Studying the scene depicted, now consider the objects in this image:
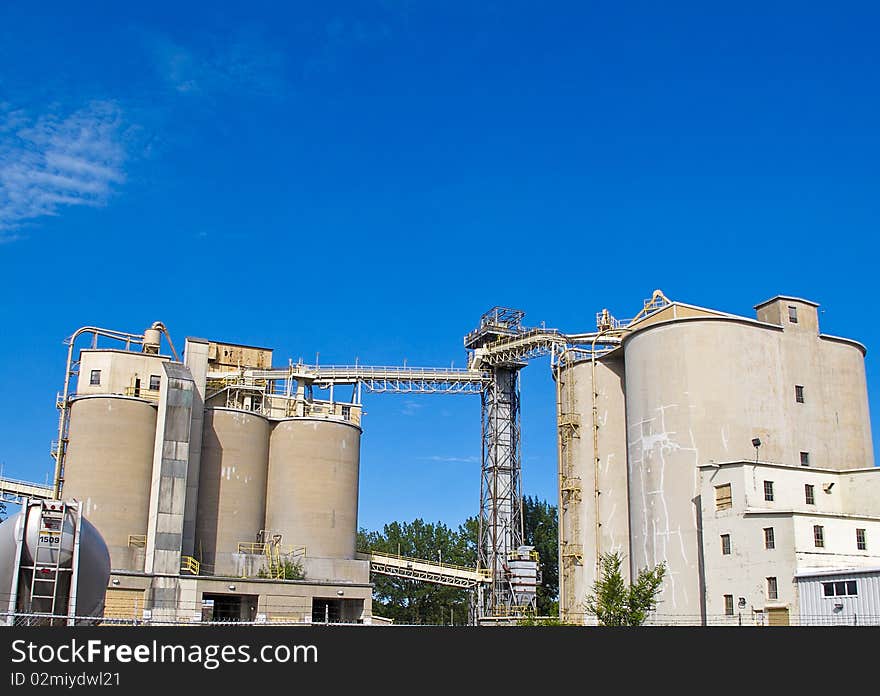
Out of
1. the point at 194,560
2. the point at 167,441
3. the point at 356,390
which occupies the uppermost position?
the point at 356,390

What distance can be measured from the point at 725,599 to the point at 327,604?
25375 mm

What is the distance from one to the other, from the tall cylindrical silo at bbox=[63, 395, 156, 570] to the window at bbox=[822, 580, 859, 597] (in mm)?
37304

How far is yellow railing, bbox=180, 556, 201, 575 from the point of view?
55200 mm

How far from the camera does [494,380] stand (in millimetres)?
76375

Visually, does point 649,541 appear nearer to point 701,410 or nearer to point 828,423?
point 701,410

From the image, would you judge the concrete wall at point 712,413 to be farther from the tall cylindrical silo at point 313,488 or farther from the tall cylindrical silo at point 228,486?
the tall cylindrical silo at point 228,486

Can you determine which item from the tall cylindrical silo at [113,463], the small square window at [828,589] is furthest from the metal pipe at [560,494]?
the tall cylindrical silo at [113,463]

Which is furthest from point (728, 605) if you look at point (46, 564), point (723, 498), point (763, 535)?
point (46, 564)

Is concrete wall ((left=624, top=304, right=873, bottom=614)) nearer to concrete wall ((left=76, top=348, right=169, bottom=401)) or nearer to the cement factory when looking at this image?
the cement factory

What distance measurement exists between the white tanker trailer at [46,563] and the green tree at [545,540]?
61.3 meters

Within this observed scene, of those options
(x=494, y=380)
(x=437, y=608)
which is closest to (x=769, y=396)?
(x=494, y=380)

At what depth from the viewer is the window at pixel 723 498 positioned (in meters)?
46.5

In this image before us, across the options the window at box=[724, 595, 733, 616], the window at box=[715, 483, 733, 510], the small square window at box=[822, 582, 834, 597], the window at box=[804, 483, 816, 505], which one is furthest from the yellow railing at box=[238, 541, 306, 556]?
the small square window at box=[822, 582, 834, 597]

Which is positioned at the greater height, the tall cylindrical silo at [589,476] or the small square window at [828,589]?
the tall cylindrical silo at [589,476]
